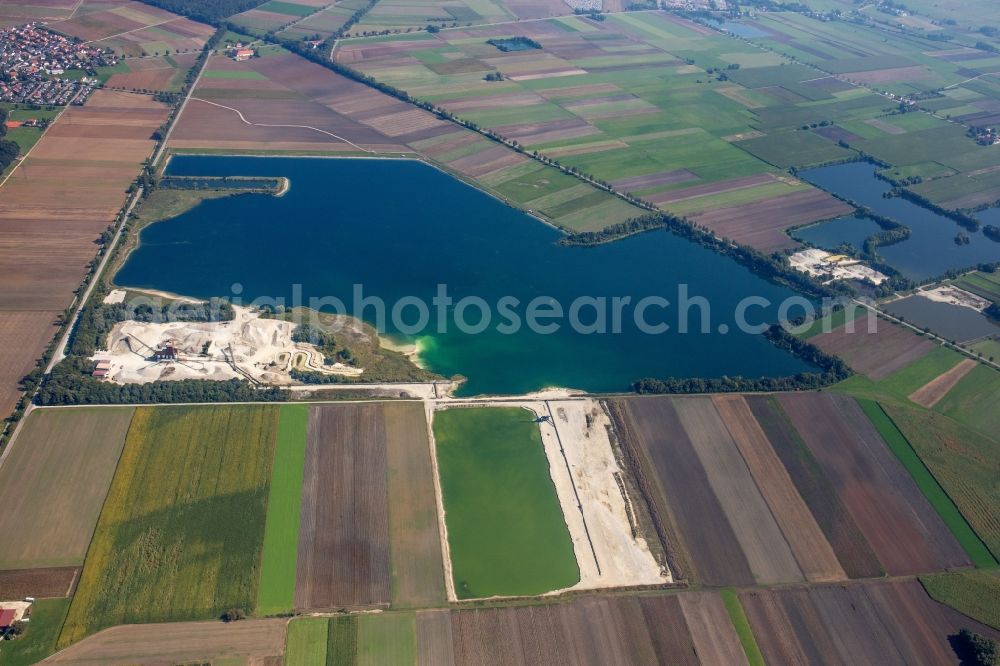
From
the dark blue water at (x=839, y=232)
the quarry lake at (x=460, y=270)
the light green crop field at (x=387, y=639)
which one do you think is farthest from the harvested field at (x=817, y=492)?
the dark blue water at (x=839, y=232)

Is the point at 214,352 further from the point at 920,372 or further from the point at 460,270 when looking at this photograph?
the point at 920,372

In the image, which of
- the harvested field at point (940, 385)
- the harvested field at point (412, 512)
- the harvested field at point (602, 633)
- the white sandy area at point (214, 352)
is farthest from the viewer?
the harvested field at point (940, 385)

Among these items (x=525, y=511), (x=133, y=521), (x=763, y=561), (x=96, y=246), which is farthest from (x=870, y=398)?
(x=96, y=246)

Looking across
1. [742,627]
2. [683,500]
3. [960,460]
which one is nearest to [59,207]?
[683,500]

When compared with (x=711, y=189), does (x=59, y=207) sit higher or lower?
higher

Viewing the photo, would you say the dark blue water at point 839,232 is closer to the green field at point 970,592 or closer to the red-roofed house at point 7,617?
the green field at point 970,592

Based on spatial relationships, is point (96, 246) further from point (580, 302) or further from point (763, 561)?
point (763, 561)

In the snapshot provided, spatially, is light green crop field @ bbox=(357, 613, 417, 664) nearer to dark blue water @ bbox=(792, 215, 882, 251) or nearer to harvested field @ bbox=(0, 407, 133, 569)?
harvested field @ bbox=(0, 407, 133, 569)
